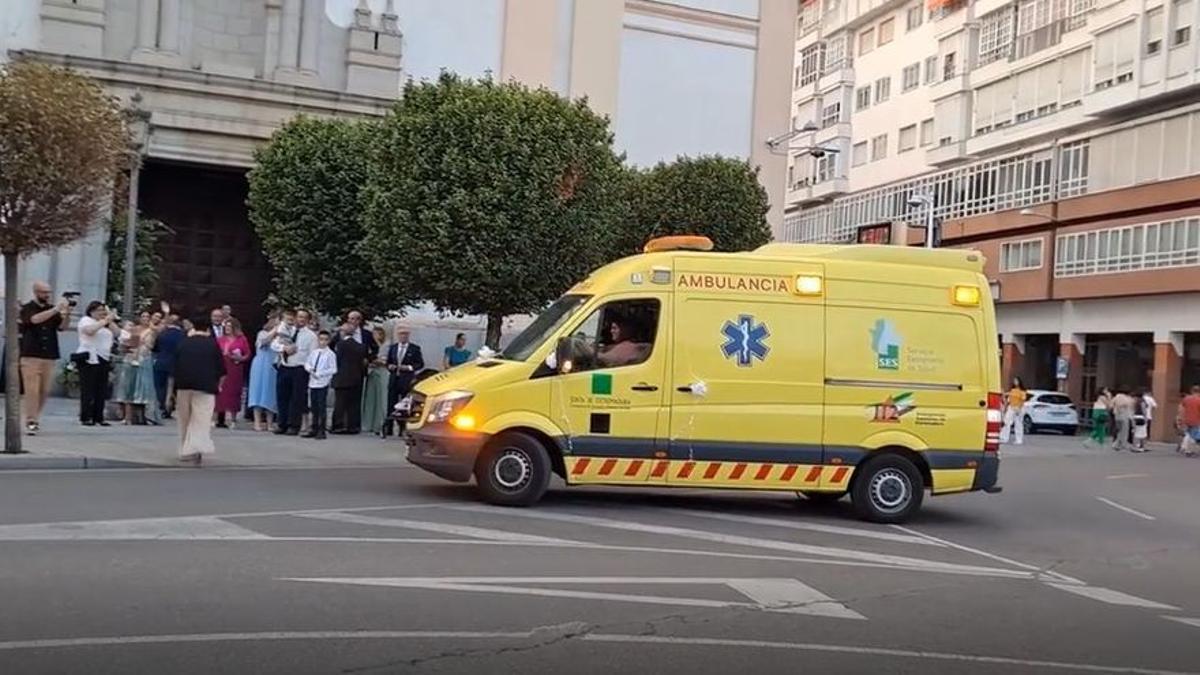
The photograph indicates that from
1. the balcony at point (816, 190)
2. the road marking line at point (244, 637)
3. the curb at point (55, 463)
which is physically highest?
the balcony at point (816, 190)

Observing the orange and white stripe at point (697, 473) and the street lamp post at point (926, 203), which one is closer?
the orange and white stripe at point (697, 473)

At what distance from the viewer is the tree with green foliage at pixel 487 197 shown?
62.6 feet

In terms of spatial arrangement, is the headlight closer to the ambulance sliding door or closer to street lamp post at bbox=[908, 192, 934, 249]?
the ambulance sliding door

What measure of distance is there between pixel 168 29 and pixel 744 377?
1603cm

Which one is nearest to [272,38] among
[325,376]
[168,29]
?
[168,29]

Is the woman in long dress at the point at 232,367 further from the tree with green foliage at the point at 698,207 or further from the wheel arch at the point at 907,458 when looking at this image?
the wheel arch at the point at 907,458

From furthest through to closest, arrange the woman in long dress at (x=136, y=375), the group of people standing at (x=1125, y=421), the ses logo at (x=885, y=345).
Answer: the group of people standing at (x=1125, y=421)
the woman in long dress at (x=136, y=375)
the ses logo at (x=885, y=345)

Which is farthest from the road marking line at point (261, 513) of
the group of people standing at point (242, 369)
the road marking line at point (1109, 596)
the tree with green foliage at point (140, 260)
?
the tree with green foliage at point (140, 260)

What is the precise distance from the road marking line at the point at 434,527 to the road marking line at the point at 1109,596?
12.8 feet

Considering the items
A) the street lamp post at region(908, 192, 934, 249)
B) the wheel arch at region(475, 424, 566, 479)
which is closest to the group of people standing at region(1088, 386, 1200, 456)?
the street lamp post at region(908, 192, 934, 249)

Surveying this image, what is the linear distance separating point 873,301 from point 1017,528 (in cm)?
290

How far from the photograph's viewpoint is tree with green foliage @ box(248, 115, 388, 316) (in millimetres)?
22891

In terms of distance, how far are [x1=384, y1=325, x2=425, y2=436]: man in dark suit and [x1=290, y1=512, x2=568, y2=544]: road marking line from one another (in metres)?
8.75

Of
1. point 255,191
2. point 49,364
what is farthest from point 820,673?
point 255,191
